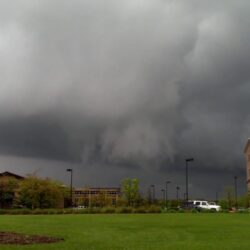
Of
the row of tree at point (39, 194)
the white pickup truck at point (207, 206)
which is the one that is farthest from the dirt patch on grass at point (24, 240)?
the row of tree at point (39, 194)

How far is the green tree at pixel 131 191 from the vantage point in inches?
3984

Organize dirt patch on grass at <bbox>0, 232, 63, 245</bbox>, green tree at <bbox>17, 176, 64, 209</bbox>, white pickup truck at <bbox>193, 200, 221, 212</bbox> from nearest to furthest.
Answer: dirt patch on grass at <bbox>0, 232, 63, 245</bbox> < white pickup truck at <bbox>193, 200, 221, 212</bbox> < green tree at <bbox>17, 176, 64, 209</bbox>

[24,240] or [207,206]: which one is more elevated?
[207,206]

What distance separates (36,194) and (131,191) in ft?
62.9

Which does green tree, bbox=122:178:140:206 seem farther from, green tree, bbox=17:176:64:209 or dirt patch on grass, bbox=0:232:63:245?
dirt patch on grass, bbox=0:232:63:245

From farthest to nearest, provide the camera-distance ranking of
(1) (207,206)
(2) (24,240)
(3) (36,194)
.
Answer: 1. (3) (36,194)
2. (1) (207,206)
3. (2) (24,240)

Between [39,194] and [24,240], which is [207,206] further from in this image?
[24,240]

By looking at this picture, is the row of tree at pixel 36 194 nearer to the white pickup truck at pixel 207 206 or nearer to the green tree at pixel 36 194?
the green tree at pixel 36 194

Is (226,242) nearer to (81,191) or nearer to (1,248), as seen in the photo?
(1,248)

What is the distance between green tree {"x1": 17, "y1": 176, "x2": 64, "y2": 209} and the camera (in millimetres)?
96438

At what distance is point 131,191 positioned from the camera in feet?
333

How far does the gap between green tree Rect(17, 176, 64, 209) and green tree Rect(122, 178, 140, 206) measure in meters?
14.3

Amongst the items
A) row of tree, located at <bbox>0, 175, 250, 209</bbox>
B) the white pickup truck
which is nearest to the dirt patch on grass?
the white pickup truck

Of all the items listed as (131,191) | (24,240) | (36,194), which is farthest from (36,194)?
(24,240)
